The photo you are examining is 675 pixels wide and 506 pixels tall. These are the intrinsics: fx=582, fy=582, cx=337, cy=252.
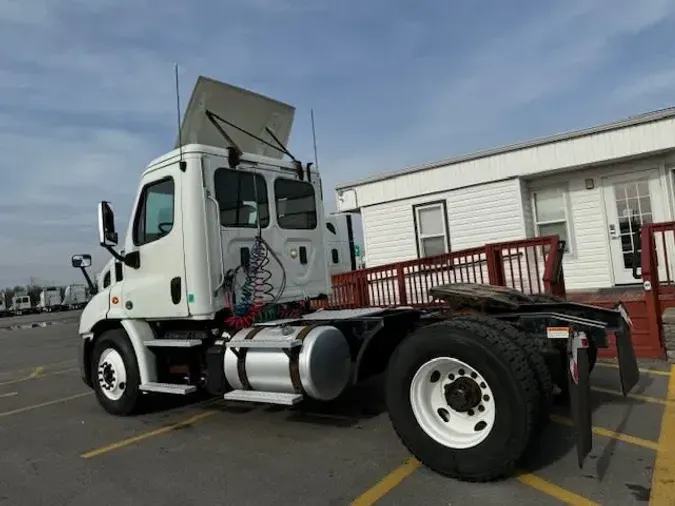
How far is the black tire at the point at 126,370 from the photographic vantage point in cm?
655

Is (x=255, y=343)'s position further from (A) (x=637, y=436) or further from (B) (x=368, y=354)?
(A) (x=637, y=436)

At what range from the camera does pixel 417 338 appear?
433cm

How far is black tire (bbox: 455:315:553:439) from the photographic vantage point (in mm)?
3879

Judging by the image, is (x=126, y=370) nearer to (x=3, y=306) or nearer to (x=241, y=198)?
(x=241, y=198)

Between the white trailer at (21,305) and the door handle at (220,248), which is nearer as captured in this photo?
the door handle at (220,248)

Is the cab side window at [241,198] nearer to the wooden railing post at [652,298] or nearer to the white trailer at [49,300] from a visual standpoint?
the wooden railing post at [652,298]

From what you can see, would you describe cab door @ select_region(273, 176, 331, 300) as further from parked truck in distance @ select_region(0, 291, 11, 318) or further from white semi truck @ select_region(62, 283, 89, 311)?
parked truck in distance @ select_region(0, 291, 11, 318)

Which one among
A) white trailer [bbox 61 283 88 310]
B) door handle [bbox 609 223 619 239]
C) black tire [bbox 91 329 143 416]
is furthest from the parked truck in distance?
door handle [bbox 609 223 619 239]

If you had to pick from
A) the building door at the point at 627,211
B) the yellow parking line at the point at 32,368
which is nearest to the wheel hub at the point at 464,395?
the building door at the point at 627,211

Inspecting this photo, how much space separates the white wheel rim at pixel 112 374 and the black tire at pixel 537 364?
13.9ft

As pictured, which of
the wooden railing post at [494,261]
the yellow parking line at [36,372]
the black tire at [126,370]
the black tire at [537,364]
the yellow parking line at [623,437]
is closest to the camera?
the black tire at [537,364]

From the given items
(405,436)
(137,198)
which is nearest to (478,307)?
(405,436)

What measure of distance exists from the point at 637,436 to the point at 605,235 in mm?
7306

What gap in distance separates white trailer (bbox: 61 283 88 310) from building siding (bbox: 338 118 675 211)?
49441 millimetres
